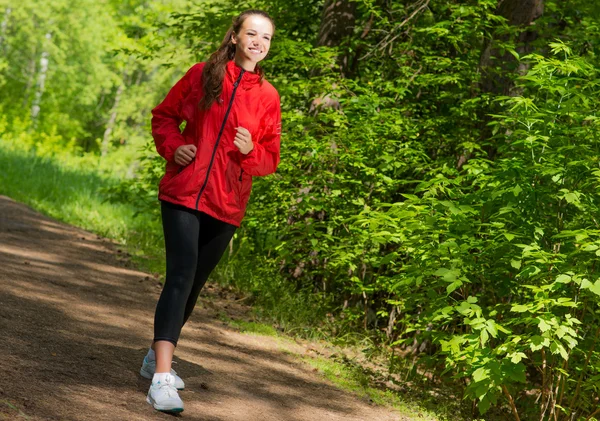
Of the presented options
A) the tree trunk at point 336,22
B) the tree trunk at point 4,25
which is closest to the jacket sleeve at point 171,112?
the tree trunk at point 336,22

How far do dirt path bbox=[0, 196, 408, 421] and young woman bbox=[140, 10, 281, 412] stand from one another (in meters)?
0.38

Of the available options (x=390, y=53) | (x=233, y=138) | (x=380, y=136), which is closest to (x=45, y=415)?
(x=233, y=138)

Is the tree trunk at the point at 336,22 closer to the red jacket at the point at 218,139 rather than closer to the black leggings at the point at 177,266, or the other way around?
the red jacket at the point at 218,139

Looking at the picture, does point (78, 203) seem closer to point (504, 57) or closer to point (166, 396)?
point (504, 57)

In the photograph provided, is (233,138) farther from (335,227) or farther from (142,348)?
(335,227)

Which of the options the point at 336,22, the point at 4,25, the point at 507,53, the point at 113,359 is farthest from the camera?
the point at 4,25

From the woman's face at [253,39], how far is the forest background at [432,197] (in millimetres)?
1622

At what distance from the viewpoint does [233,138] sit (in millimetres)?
4129

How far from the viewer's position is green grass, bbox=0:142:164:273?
11000mm

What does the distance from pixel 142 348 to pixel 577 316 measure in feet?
9.20

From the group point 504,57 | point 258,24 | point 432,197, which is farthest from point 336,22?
point 258,24

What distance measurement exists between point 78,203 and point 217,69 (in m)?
9.51

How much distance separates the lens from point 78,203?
1312 cm

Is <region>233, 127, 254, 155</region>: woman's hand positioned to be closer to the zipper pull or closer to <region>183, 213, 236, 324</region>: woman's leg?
the zipper pull
